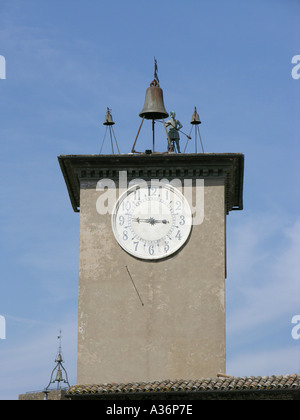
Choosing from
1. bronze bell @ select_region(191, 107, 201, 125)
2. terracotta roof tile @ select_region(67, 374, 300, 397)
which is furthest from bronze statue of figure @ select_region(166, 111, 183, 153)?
terracotta roof tile @ select_region(67, 374, 300, 397)

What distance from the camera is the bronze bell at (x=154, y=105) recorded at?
34.8 m

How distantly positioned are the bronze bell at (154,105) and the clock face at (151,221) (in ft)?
6.28

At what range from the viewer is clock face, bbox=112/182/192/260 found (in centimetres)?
3350

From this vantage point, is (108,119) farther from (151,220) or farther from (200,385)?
(200,385)

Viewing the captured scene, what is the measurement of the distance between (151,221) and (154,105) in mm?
2932

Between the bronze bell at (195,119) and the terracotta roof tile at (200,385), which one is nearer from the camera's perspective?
the terracotta roof tile at (200,385)

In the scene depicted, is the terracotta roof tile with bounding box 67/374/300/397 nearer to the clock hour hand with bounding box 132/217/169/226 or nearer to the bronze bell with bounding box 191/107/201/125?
the clock hour hand with bounding box 132/217/169/226

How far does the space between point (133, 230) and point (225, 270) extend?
2370 mm

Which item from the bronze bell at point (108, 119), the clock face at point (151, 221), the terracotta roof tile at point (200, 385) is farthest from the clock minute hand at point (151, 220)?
the terracotta roof tile at point (200, 385)

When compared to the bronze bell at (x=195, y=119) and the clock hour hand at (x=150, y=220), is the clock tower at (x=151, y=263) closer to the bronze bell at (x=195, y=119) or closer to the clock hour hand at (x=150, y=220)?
the clock hour hand at (x=150, y=220)

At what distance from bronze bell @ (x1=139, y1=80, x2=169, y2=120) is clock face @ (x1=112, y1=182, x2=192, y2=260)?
191 centimetres

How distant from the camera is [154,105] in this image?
114ft
